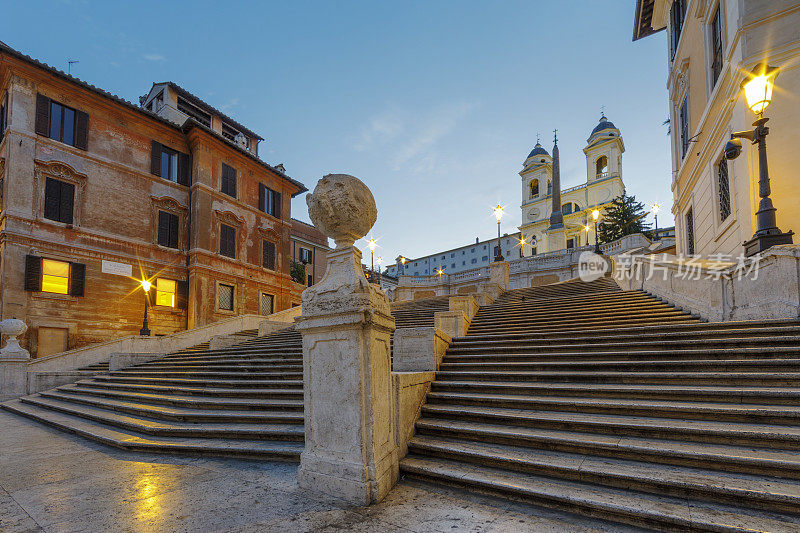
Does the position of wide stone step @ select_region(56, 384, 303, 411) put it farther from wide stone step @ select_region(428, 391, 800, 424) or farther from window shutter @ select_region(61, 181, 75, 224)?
window shutter @ select_region(61, 181, 75, 224)

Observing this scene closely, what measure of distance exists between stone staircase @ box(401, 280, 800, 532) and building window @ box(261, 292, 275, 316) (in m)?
20.0

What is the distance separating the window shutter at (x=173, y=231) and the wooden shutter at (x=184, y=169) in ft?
7.25

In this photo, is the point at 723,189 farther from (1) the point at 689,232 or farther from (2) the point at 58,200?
(2) the point at 58,200

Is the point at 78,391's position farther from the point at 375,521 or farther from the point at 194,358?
the point at 375,521

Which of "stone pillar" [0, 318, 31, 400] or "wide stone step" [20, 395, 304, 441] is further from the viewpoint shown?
"stone pillar" [0, 318, 31, 400]

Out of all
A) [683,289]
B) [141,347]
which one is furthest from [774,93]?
[141,347]

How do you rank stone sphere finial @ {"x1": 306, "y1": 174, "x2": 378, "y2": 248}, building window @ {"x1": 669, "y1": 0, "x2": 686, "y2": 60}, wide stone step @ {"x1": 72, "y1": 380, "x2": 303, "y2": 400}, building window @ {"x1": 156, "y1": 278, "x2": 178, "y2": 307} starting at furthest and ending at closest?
building window @ {"x1": 156, "y1": 278, "x2": 178, "y2": 307} → building window @ {"x1": 669, "y1": 0, "x2": 686, "y2": 60} → wide stone step @ {"x1": 72, "y1": 380, "x2": 303, "y2": 400} → stone sphere finial @ {"x1": 306, "y1": 174, "x2": 378, "y2": 248}

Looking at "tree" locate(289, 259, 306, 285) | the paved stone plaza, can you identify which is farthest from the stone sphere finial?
"tree" locate(289, 259, 306, 285)

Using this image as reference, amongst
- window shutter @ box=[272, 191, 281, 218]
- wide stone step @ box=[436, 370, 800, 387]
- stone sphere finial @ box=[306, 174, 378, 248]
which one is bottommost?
wide stone step @ box=[436, 370, 800, 387]

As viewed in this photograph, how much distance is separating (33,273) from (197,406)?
14.1 m

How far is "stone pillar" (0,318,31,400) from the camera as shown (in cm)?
1241

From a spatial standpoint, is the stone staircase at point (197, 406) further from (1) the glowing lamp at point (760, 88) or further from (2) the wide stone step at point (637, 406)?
(1) the glowing lamp at point (760, 88)

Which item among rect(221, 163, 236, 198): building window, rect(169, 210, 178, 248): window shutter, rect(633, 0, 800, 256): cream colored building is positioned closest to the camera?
rect(633, 0, 800, 256): cream colored building

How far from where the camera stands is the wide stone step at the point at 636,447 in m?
3.57
